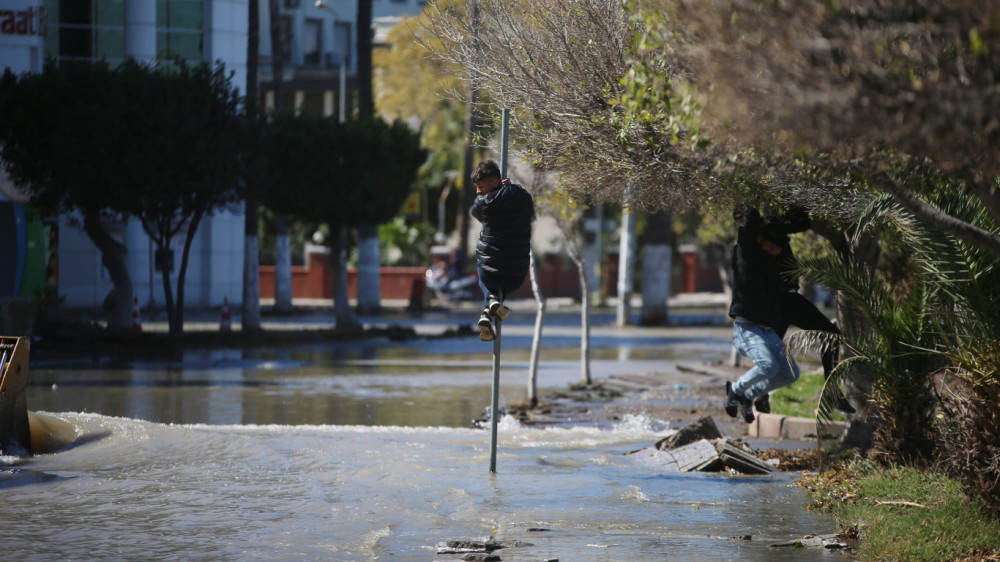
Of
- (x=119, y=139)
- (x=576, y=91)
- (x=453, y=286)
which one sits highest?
(x=119, y=139)

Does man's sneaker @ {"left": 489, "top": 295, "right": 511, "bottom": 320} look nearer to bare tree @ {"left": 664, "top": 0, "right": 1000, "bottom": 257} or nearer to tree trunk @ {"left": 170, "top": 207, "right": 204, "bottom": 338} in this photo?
bare tree @ {"left": 664, "top": 0, "right": 1000, "bottom": 257}

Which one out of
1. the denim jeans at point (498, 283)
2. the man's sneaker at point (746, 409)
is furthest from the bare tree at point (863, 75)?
the man's sneaker at point (746, 409)

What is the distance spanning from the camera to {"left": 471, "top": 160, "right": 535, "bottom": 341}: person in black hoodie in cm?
778

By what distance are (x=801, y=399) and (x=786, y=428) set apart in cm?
218

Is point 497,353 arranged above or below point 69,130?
below

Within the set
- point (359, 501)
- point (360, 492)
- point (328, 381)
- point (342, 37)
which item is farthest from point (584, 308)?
point (342, 37)

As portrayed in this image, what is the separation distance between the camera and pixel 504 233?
782cm

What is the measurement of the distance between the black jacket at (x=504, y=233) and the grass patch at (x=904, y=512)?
8.40ft

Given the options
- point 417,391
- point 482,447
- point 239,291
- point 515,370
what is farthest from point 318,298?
point 482,447

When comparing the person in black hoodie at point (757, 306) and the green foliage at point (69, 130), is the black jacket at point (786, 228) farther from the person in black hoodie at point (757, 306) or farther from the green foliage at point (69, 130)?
the green foliage at point (69, 130)

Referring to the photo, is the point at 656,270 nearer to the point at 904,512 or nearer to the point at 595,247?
the point at 595,247

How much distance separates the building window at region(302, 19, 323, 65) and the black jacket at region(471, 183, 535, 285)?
177 feet

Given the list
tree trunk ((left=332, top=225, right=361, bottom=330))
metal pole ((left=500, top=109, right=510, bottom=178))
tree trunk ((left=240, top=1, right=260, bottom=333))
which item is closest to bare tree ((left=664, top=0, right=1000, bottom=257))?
metal pole ((left=500, top=109, right=510, bottom=178))

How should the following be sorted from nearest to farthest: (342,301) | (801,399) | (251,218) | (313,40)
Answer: (801,399)
(251,218)
(342,301)
(313,40)
